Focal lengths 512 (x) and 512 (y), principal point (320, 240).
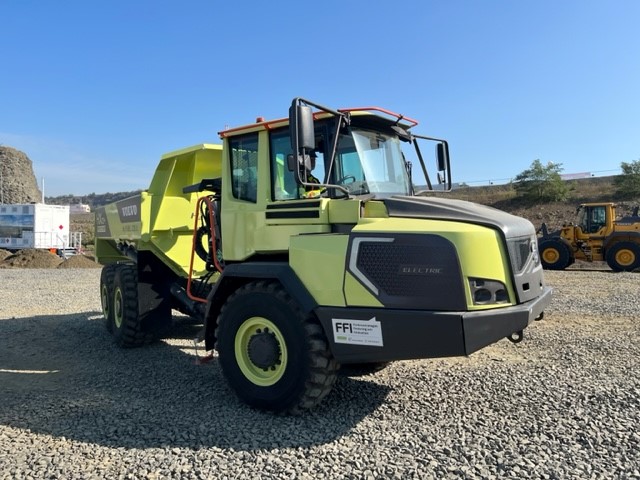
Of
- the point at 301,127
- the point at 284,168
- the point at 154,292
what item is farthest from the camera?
the point at 154,292

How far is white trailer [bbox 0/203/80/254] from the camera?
2722 cm

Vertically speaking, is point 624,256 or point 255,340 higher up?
point 255,340

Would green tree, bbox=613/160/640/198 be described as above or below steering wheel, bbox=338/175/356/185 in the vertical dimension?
above

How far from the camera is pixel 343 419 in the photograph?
13.9 ft

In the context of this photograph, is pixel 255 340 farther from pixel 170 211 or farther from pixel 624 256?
pixel 624 256

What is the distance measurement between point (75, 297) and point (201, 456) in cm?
1056

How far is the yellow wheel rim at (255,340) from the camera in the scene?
4.30m

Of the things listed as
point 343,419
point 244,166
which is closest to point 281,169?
point 244,166

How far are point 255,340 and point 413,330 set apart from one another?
143 cm

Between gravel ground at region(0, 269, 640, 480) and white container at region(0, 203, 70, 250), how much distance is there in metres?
22.9

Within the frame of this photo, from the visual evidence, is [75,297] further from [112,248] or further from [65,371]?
[65,371]

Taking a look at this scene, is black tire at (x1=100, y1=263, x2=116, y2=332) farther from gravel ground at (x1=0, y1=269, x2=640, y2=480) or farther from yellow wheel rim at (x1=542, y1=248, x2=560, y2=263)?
yellow wheel rim at (x1=542, y1=248, x2=560, y2=263)

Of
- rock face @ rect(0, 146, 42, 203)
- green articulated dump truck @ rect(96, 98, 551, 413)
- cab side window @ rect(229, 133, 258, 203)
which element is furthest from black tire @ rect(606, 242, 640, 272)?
rock face @ rect(0, 146, 42, 203)

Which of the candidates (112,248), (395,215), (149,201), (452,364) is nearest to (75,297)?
(112,248)
